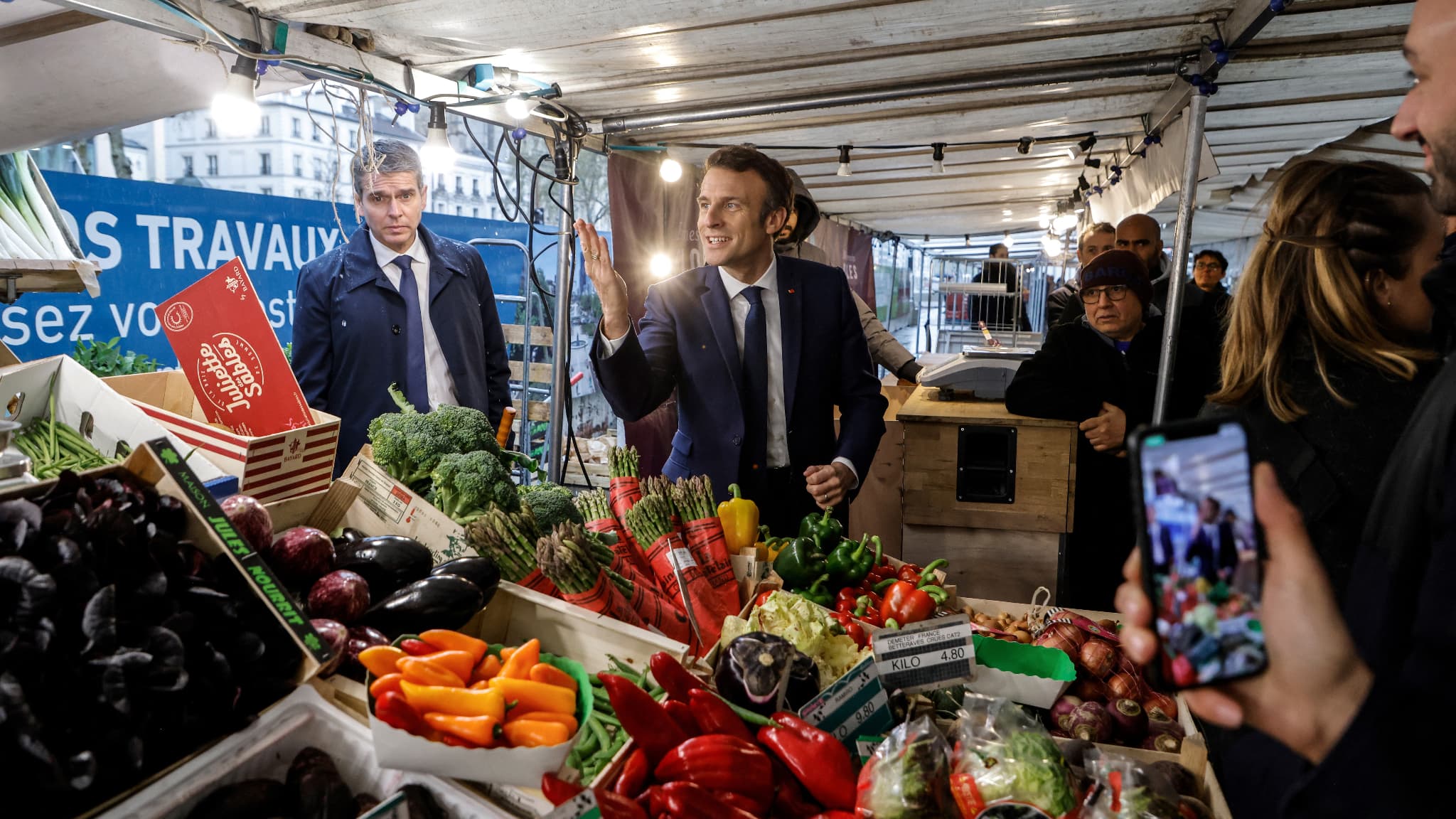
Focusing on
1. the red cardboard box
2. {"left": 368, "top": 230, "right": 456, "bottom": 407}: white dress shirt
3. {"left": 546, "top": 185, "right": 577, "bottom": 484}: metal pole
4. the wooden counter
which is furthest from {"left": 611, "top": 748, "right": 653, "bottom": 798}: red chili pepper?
{"left": 546, "top": 185, "right": 577, "bottom": 484}: metal pole

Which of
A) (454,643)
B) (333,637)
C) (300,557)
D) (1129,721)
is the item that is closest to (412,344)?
(300,557)

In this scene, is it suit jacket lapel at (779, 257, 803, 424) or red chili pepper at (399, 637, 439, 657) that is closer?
red chili pepper at (399, 637, 439, 657)

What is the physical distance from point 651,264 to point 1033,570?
3.18 m

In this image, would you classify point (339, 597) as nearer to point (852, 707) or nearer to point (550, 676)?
point (550, 676)

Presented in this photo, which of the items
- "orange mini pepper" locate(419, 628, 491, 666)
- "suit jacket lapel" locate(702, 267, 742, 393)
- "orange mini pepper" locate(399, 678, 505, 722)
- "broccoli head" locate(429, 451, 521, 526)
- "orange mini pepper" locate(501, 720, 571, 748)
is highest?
"suit jacket lapel" locate(702, 267, 742, 393)

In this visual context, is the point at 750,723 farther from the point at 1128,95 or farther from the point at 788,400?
the point at 1128,95

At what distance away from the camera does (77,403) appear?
2271mm

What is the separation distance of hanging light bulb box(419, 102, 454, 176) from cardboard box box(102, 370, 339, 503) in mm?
1726

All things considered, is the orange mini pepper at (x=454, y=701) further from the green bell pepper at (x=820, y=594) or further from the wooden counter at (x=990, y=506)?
the wooden counter at (x=990, y=506)

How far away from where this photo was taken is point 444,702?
1.32 meters

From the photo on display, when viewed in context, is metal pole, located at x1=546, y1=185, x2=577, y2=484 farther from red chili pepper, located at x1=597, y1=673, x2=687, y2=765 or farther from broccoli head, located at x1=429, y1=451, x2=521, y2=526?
red chili pepper, located at x1=597, y1=673, x2=687, y2=765

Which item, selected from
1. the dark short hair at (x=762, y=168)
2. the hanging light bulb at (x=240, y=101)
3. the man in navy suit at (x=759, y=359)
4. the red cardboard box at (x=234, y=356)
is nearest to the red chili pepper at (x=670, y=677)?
the red cardboard box at (x=234, y=356)

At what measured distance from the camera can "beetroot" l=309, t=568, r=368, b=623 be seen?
1604 millimetres

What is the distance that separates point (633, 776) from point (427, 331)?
3099 mm
